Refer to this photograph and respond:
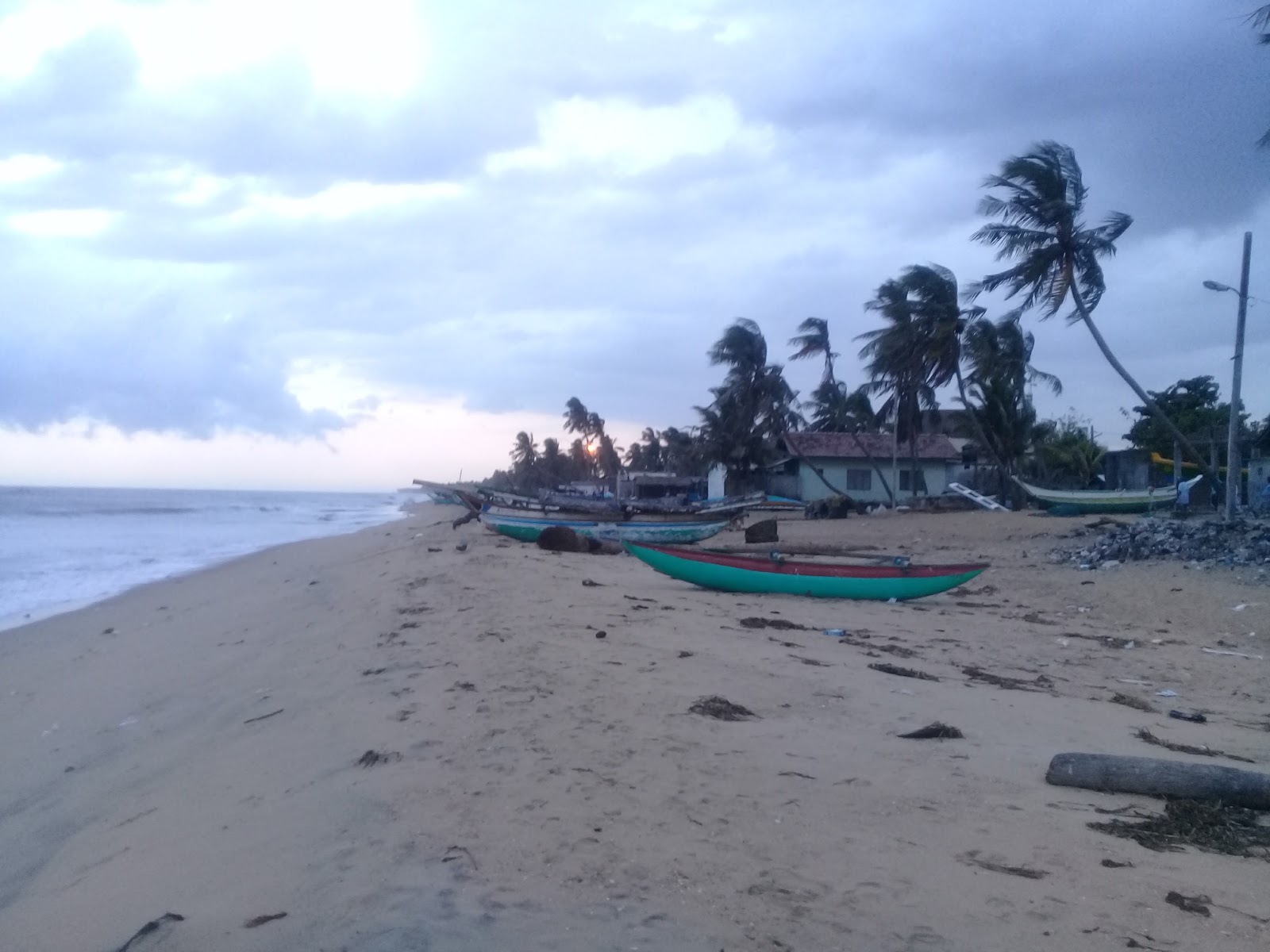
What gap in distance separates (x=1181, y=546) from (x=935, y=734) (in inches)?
577

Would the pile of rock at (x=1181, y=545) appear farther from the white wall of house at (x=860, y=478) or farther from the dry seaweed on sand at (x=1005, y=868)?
the white wall of house at (x=860, y=478)

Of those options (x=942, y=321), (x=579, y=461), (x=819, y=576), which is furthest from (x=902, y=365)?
(x=579, y=461)

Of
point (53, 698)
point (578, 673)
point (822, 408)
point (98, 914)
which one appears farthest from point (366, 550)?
point (822, 408)

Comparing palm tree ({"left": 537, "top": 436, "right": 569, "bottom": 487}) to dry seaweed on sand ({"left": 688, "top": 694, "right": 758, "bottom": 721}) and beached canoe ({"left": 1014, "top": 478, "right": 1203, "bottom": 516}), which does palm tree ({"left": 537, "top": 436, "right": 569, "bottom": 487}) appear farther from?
dry seaweed on sand ({"left": 688, "top": 694, "right": 758, "bottom": 721})

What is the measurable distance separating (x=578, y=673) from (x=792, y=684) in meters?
1.90

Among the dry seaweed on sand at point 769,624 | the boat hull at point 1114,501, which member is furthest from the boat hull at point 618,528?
the boat hull at point 1114,501

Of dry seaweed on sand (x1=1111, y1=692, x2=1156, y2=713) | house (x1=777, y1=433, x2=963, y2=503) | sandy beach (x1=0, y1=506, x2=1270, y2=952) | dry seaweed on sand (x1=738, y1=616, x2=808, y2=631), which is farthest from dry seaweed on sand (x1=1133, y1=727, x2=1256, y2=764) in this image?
house (x1=777, y1=433, x2=963, y2=503)

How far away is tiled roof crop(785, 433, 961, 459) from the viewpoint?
44.6 meters

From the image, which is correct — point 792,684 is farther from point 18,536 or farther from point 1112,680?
point 18,536

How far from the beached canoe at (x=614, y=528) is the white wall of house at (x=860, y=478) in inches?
777

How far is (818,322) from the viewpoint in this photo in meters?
44.8

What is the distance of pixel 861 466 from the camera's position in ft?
148

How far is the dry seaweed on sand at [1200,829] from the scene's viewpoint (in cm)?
476

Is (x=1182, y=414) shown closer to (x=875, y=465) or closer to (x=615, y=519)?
(x=875, y=465)
